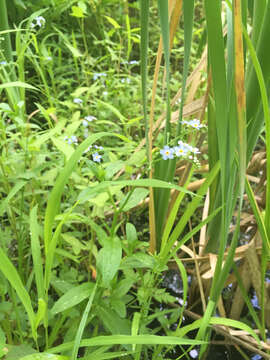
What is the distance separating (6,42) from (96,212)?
500mm

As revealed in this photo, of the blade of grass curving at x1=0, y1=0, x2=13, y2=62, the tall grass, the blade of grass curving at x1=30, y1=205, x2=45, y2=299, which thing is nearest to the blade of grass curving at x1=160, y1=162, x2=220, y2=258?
the tall grass

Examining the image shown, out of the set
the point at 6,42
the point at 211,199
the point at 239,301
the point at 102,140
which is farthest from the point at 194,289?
the point at 6,42

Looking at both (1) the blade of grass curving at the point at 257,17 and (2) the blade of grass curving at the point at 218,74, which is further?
(1) the blade of grass curving at the point at 257,17

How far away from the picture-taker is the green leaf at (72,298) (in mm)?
641

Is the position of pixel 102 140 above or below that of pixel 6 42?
below

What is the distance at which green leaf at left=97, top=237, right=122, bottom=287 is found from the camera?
59 cm

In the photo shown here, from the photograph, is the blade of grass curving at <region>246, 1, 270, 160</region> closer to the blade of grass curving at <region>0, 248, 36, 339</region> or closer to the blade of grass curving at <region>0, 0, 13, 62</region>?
the blade of grass curving at <region>0, 248, 36, 339</region>

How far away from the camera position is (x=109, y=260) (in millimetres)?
622

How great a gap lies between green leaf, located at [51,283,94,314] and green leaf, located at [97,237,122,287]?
0.06 m

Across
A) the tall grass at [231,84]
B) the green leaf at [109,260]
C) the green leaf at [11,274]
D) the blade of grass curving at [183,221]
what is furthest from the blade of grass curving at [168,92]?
the green leaf at [11,274]

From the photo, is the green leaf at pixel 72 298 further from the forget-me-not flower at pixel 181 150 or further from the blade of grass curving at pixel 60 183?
the forget-me-not flower at pixel 181 150

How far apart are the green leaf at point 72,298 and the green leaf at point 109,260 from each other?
6 cm

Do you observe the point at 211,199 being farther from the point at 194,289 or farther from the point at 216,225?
the point at 194,289

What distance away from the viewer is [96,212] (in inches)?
35.0
